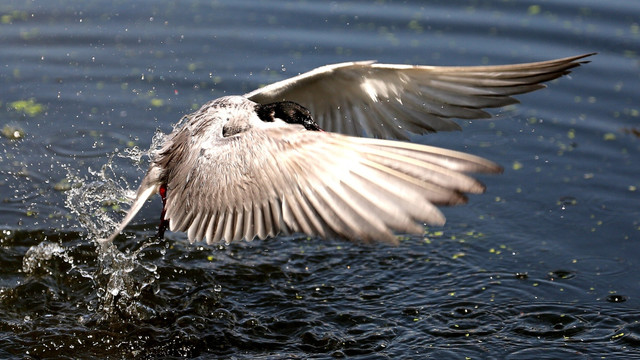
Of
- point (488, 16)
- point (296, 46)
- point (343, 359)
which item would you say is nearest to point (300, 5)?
point (296, 46)

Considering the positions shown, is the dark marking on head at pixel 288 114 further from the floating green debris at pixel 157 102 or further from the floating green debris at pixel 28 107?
the floating green debris at pixel 28 107

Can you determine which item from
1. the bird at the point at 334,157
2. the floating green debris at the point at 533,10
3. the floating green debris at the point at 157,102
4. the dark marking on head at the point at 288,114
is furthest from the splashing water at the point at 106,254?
the floating green debris at the point at 533,10

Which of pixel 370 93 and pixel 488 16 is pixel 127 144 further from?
pixel 488 16

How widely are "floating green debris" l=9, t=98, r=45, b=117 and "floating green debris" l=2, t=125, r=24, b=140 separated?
0.85 feet

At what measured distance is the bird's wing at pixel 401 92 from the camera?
18.9 ft

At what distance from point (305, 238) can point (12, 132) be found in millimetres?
3154

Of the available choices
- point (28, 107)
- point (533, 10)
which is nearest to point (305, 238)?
point (28, 107)

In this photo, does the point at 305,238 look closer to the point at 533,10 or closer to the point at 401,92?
the point at 401,92

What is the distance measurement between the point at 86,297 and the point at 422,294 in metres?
2.41

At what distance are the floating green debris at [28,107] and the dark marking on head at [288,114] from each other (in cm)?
348

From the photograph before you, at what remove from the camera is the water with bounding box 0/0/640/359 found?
20.3 feet

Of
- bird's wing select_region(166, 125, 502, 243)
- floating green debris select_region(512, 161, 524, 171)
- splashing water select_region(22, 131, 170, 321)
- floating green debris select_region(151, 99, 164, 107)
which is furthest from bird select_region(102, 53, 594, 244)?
floating green debris select_region(151, 99, 164, 107)

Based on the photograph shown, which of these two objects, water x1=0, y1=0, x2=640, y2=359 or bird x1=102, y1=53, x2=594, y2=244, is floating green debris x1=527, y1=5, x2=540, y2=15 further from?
bird x1=102, y1=53, x2=594, y2=244

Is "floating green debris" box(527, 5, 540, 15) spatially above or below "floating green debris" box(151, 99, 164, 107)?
above
